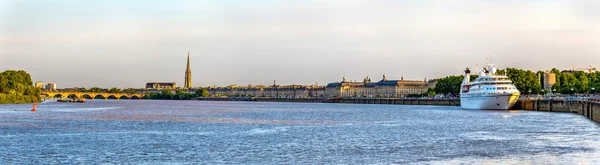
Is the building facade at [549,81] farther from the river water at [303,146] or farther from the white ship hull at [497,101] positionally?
→ the river water at [303,146]

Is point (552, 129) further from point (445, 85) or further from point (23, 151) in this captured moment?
point (445, 85)

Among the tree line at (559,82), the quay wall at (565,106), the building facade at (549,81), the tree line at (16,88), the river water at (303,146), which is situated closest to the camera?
the river water at (303,146)

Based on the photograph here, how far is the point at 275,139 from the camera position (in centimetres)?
4812

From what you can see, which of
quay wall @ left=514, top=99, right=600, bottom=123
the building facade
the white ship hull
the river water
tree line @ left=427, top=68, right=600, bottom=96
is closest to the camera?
the river water

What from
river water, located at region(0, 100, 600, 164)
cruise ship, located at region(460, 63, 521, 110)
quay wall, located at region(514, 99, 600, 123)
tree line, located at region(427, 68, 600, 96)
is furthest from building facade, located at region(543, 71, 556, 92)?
river water, located at region(0, 100, 600, 164)

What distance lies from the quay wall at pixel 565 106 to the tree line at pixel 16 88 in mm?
92387

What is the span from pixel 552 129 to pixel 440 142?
15468 mm

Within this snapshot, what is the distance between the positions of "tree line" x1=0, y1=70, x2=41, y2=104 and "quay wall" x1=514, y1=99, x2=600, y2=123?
9239cm

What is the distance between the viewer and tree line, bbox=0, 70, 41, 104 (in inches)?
5773

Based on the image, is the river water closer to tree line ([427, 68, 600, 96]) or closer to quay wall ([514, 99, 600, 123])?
quay wall ([514, 99, 600, 123])

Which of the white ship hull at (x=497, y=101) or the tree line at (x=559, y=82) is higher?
the tree line at (x=559, y=82)

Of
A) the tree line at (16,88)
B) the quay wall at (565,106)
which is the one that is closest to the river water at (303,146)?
the quay wall at (565,106)

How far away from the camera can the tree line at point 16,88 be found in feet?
481

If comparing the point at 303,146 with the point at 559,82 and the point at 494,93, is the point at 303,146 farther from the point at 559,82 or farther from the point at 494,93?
the point at 559,82
